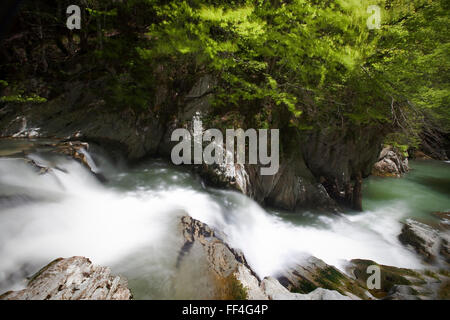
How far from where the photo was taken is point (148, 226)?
398 cm

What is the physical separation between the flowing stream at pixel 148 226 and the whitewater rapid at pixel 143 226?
0.06 ft

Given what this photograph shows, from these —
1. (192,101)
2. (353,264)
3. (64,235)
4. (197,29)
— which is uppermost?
(197,29)

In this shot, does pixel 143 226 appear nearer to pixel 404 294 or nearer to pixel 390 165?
pixel 404 294

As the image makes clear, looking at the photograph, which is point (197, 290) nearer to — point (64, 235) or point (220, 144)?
point (64, 235)

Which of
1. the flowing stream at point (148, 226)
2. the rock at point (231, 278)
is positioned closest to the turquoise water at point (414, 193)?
the flowing stream at point (148, 226)

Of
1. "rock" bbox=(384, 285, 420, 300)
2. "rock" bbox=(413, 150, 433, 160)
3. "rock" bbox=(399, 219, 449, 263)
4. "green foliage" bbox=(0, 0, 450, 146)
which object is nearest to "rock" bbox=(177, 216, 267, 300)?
"rock" bbox=(384, 285, 420, 300)

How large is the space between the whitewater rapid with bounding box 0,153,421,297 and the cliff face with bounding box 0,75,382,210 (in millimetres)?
685

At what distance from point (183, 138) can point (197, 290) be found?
5.32 metres

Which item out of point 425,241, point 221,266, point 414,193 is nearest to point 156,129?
point 221,266

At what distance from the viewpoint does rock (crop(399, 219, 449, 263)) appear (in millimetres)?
6020

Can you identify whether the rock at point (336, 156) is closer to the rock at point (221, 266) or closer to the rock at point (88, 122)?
the rock at point (88, 122)

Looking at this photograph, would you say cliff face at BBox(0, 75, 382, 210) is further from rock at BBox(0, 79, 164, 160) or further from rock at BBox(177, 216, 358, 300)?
rock at BBox(177, 216, 358, 300)

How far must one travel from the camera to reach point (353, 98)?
26.0 ft
